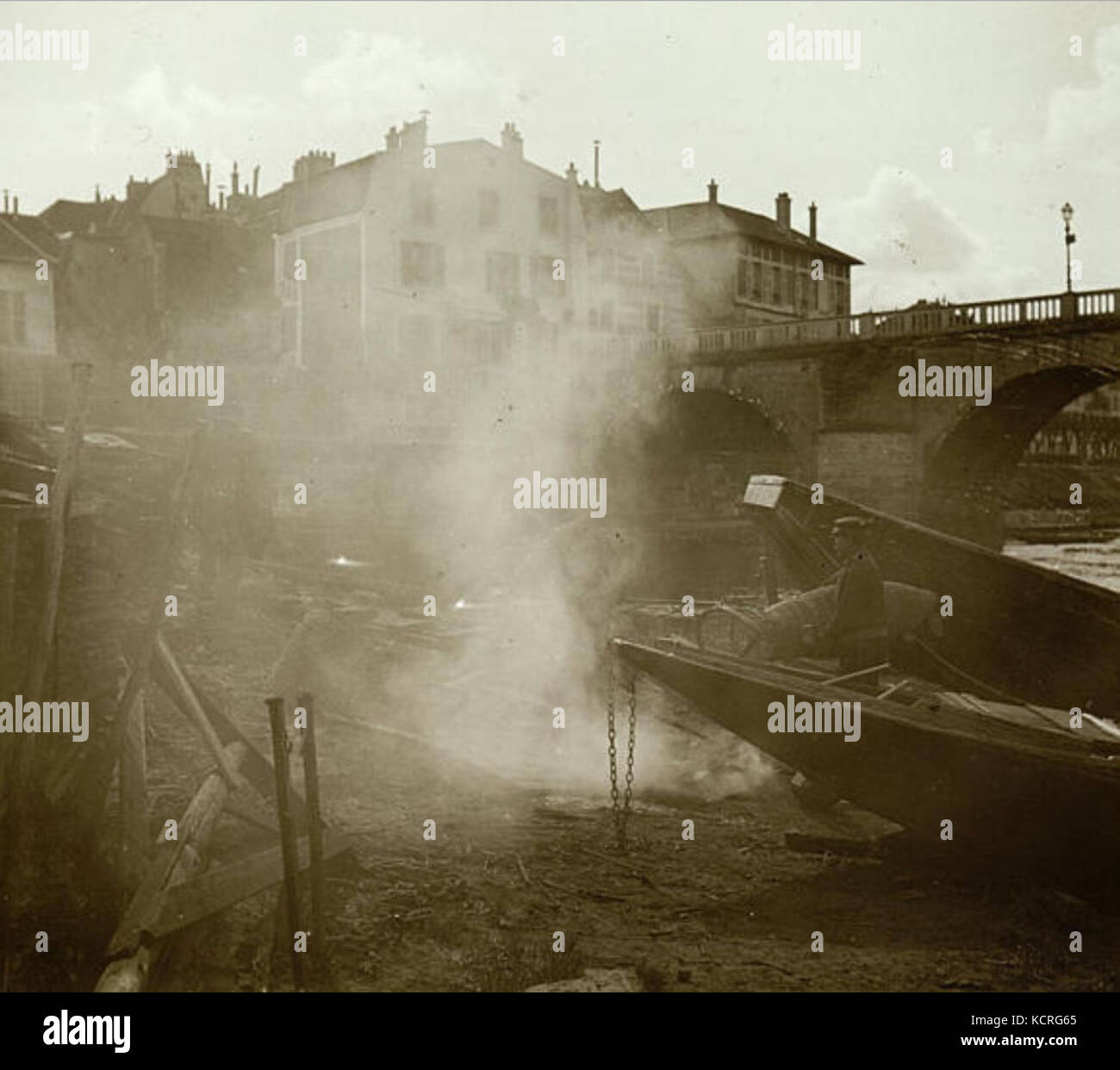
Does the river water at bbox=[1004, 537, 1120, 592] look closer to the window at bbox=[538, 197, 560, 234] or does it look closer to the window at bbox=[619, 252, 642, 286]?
the window at bbox=[619, 252, 642, 286]

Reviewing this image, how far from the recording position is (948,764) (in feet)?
24.9

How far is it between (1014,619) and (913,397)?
77.9 ft

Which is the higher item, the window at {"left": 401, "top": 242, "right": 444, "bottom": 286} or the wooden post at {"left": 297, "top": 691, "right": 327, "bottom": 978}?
the window at {"left": 401, "top": 242, "right": 444, "bottom": 286}

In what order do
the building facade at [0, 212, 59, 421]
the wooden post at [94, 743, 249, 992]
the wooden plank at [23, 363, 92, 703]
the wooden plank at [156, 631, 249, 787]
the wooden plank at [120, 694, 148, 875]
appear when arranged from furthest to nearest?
the building facade at [0, 212, 59, 421]
the wooden plank at [156, 631, 249, 787]
the wooden plank at [120, 694, 148, 875]
the wooden plank at [23, 363, 92, 703]
the wooden post at [94, 743, 249, 992]

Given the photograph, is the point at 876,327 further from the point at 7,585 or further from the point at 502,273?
the point at 7,585

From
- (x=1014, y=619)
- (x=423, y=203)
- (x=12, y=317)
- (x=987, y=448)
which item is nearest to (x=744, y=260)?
(x=423, y=203)

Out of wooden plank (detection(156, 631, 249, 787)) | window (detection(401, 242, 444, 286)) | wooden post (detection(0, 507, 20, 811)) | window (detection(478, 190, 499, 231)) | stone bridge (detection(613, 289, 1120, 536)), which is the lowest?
wooden plank (detection(156, 631, 249, 787))

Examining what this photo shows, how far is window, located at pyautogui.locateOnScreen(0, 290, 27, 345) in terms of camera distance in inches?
1120

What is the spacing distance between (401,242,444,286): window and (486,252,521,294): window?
240cm

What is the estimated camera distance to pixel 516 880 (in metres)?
7.87

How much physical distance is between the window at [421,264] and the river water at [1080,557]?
81.2 feet

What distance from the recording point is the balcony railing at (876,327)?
28.7 metres

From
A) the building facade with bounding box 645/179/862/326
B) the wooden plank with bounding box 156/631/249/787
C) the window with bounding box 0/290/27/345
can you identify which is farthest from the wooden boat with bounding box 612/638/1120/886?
the building facade with bounding box 645/179/862/326

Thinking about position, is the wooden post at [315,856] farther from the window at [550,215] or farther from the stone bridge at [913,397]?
the window at [550,215]
